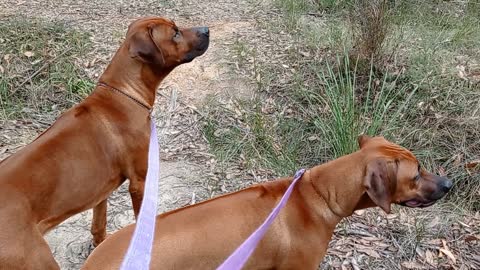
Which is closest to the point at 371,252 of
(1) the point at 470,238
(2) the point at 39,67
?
(1) the point at 470,238

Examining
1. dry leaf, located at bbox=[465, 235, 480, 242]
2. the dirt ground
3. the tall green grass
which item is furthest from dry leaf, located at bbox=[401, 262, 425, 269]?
the dirt ground

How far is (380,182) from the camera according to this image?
149 inches

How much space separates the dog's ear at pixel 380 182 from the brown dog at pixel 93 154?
1944 mm

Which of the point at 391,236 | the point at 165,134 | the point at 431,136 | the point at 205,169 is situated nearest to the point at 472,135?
the point at 431,136

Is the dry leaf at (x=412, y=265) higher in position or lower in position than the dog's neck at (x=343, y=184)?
lower

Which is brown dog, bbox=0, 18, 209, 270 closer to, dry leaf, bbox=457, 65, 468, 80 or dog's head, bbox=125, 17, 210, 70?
dog's head, bbox=125, 17, 210, 70

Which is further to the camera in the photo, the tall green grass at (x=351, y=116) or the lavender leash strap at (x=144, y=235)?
the tall green grass at (x=351, y=116)

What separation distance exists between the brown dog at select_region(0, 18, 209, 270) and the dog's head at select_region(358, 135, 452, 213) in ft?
6.13

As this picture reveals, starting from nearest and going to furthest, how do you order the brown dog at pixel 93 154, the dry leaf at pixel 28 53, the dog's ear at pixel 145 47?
the brown dog at pixel 93 154 < the dog's ear at pixel 145 47 < the dry leaf at pixel 28 53

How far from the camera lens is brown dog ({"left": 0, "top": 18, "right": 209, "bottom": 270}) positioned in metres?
3.89

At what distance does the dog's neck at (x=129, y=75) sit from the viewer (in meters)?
4.95

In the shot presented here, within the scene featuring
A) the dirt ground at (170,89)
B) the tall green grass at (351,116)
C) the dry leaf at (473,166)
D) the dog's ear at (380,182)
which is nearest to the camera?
the dog's ear at (380,182)

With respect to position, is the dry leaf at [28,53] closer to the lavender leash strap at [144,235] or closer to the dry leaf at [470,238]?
the lavender leash strap at [144,235]

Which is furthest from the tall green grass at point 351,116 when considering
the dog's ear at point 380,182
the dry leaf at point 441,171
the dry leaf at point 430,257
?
the dog's ear at point 380,182
